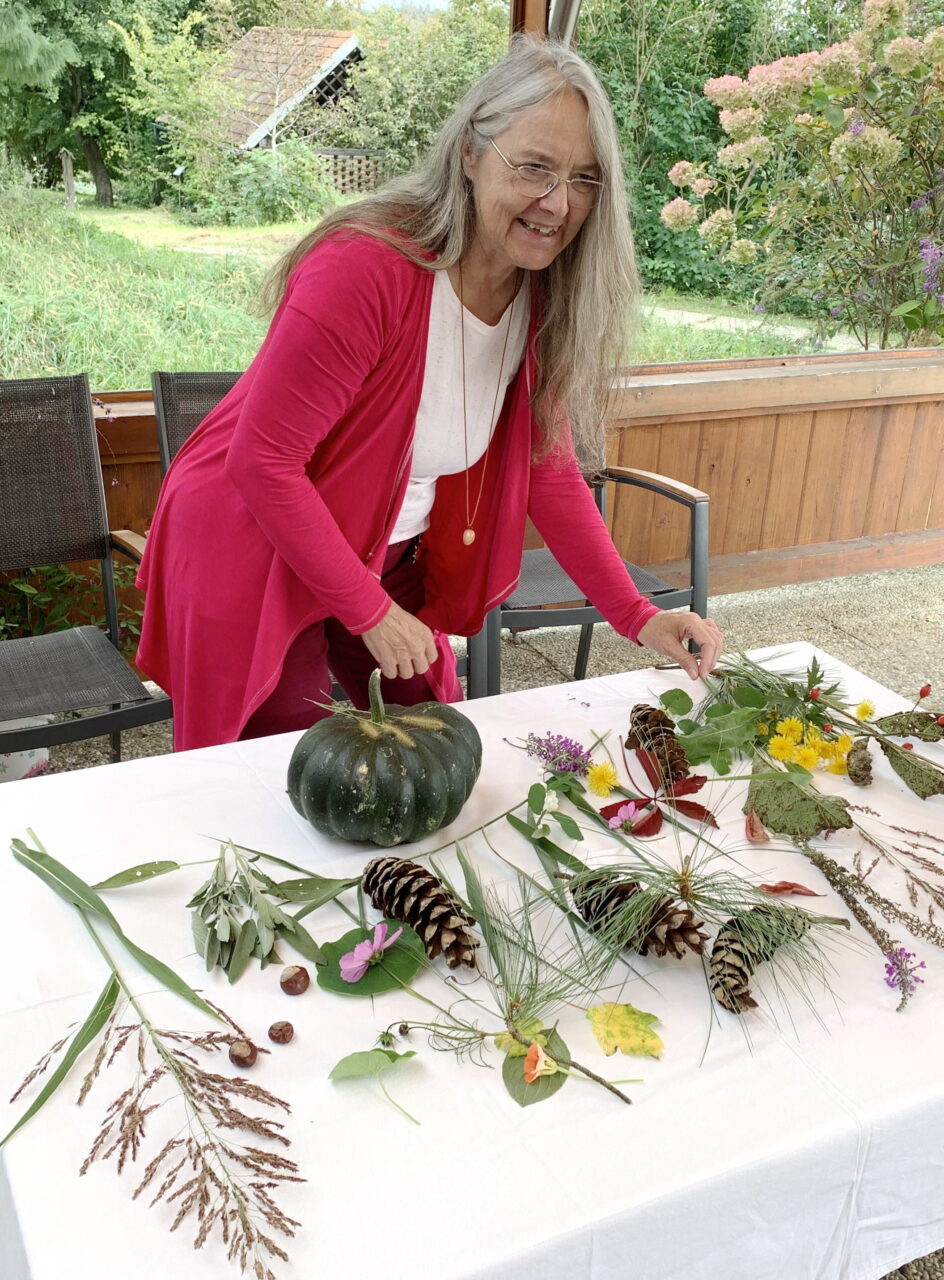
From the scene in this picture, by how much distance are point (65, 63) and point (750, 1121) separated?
318 centimetres

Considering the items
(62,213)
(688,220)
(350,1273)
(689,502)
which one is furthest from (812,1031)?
(688,220)

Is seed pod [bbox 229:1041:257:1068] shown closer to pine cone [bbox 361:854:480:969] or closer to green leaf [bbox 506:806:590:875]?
pine cone [bbox 361:854:480:969]

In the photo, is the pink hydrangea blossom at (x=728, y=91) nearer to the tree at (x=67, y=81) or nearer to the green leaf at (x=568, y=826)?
the tree at (x=67, y=81)

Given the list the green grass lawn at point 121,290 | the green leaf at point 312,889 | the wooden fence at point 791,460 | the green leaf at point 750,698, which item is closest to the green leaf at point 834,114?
the wooden fence at point 791,460

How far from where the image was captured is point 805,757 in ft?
4.62

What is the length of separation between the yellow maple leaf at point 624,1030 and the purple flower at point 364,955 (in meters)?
0.20

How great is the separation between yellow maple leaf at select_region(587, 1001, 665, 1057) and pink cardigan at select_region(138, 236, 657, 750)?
718 millimetres

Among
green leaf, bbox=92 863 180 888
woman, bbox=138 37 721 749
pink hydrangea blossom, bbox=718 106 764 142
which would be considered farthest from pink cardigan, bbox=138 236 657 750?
pink hydrangea blossom, bbox=718 106 764 142

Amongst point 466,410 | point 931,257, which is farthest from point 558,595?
point 931,257

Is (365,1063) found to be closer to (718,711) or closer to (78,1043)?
(78,1043)

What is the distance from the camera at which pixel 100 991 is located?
99 cm

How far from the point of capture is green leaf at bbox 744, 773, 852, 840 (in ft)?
4.10

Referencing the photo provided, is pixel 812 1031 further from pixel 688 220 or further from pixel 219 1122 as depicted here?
pixel 688 220

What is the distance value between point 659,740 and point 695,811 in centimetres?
15
